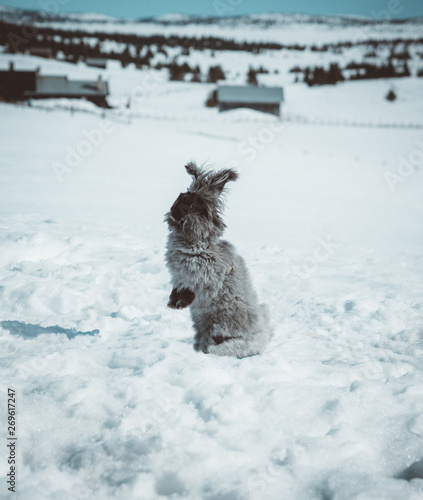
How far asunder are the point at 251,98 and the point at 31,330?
55.3 metres

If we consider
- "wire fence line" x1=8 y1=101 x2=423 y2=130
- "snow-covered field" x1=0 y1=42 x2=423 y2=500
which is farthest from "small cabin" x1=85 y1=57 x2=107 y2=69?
"snow-covered field" x1=0 y1=42 x2=423 y2=500

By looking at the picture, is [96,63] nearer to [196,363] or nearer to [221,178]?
[221,178]

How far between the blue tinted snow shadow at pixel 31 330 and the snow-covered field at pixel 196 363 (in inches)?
1.0

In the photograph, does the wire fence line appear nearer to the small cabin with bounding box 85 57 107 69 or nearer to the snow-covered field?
the snow-covered field

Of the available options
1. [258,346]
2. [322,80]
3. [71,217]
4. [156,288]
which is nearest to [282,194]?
[71,217]

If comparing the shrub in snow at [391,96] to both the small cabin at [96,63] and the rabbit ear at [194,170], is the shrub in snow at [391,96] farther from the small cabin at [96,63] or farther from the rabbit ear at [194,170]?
the rabbit ear at [194,170]

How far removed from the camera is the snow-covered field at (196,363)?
7.73 ft

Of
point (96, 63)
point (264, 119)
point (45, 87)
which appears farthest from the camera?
point (96, 63)

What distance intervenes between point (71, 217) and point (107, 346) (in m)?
5.14

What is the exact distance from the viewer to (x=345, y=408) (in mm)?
2920

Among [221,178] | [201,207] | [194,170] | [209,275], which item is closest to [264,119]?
[194,170]

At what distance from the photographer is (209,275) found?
357 cm

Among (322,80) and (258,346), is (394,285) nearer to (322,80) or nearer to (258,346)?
(258,346)

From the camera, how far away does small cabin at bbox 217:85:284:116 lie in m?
52.9
